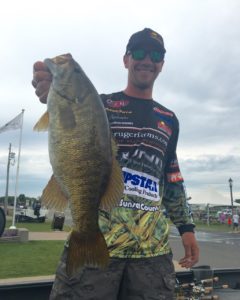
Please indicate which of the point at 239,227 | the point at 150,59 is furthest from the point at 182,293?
the point at 239,227

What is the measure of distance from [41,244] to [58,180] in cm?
1291

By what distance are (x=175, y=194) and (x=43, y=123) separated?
Result: 1.29 metres

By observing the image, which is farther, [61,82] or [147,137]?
[147,137]

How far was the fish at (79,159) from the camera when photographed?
208 centimetres

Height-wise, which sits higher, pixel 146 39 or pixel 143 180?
pixel 146 39

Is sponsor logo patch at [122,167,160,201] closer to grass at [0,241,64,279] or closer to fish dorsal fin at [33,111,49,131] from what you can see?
fish dorsal fin at [33,111,49,131]

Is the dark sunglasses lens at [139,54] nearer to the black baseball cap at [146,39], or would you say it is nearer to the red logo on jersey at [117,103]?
the black baseball cap at [146,39]

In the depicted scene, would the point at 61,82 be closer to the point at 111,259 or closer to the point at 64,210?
the point at 64,210

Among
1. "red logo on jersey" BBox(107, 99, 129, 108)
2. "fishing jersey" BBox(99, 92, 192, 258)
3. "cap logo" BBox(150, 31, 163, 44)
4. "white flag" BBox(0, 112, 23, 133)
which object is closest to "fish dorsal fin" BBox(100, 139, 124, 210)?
"fishing jersey" BBox(99, 92, 192, 258)

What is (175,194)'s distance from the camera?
3.09 m

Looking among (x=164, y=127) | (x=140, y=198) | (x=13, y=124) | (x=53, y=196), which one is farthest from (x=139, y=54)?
(x=13, y=124)

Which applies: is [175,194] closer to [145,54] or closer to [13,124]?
[145,54]

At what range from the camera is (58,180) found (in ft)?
6.97

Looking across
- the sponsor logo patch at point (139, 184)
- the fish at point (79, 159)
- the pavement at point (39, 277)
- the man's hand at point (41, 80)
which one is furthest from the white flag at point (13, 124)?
the fish at point (79, 159)
